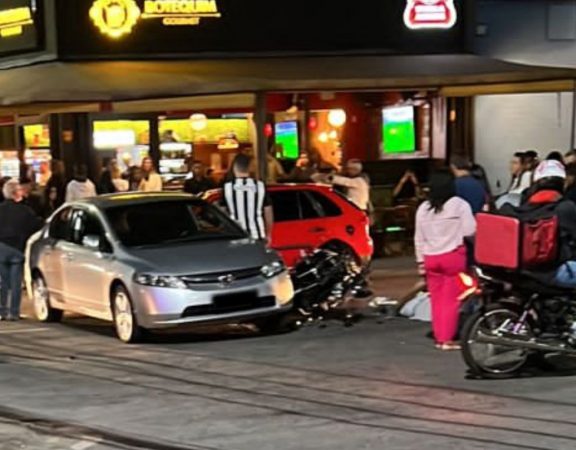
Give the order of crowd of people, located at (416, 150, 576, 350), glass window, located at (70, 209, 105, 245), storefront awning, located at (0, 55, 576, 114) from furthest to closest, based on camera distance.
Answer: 1. storefront awning, located at (0, 55, 576, 114)
2. glass window, located at (70, 209, 105, 245)
3. crowd of people, located at (416, 150, 576, 350)

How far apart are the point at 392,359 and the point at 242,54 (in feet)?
34.3

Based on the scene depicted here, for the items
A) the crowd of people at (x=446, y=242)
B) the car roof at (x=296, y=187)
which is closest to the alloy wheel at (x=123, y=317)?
the crowd of people at (x=446, y=242)

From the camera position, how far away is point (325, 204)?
53.3 feet

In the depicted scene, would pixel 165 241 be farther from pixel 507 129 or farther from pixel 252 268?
pixel 507 129

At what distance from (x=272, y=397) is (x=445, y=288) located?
2.46m

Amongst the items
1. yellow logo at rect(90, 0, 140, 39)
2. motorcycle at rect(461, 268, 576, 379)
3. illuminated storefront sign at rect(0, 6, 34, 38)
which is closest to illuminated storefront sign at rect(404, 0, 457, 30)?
yellow logo at rect(90, 0, 140, 39)

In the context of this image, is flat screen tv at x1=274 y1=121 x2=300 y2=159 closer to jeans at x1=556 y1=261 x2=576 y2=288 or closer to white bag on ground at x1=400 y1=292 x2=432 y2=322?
white bag on ground at x1=400 y1=292 x2=432 y2=322

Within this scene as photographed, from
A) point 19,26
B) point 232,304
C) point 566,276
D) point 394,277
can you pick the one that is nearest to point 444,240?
point 566,276

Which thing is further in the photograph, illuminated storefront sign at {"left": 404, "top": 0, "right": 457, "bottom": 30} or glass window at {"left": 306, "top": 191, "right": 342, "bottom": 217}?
illuminated storefront sign at {"left": 404, "top": 0, "right": 457, "bottom": 30}

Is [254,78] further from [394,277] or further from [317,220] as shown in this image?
[394,277]

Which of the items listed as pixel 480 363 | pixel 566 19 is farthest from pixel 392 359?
pixel 566 19

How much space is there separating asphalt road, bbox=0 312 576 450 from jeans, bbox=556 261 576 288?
0.81 metres

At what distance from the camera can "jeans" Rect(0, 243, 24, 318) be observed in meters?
14.6

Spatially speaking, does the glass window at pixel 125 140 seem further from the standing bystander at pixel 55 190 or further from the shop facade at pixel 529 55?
the shop facade at pixel 529 55
